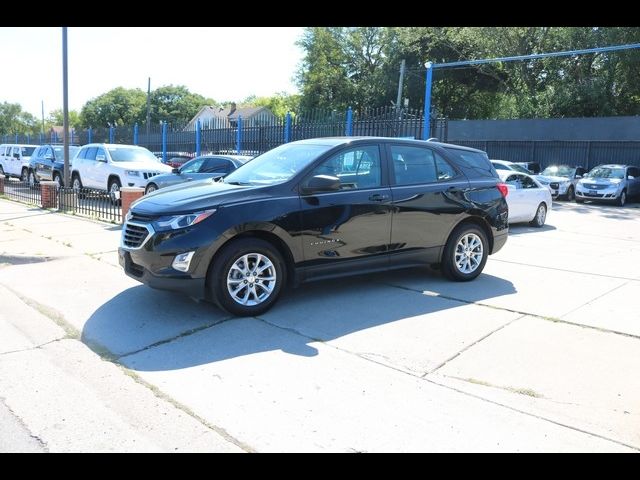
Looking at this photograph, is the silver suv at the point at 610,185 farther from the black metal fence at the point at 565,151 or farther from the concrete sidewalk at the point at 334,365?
the concrete sidewalk at the point at 334,365

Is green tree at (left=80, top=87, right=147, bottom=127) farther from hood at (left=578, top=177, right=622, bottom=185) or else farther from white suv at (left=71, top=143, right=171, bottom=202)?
hood at (left=578, top=177, right=622, bottom=185)

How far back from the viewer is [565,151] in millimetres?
26703

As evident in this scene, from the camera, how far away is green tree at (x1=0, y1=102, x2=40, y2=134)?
379 ft

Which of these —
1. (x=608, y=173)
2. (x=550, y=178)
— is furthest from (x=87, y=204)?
(x=608, y=173)

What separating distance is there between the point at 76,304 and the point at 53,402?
2.47 meters

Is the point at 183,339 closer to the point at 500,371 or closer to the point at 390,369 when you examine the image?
the point at 390,369

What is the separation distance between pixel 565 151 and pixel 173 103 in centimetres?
7204

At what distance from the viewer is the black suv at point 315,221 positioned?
543cm

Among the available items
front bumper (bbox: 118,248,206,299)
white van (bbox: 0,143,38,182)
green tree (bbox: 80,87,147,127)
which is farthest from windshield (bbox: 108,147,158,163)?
green tree (bbox: 80,87,147,127)

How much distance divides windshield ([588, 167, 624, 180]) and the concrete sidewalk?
1646cm

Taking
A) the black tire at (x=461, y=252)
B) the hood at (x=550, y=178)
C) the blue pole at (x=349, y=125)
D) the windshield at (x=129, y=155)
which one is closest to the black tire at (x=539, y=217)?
the black tire at (x=461, y=252)

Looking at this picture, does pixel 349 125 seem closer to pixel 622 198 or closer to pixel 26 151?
pixel 622 198

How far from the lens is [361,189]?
6305 mm
